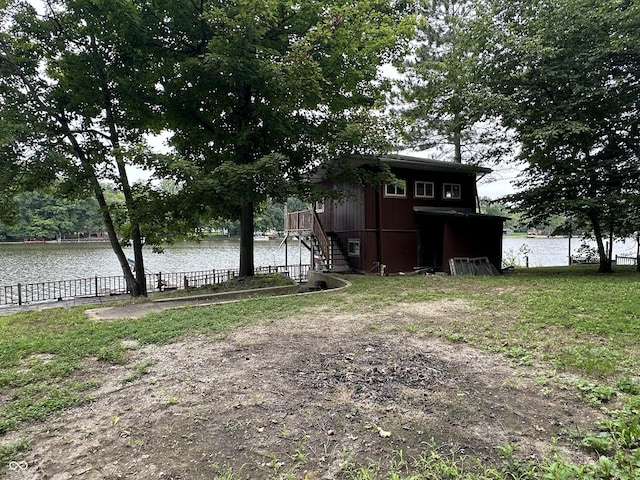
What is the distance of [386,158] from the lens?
1467 centimetres

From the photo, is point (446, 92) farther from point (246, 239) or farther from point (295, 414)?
point (295, 414)

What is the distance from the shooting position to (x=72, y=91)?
11367 mm

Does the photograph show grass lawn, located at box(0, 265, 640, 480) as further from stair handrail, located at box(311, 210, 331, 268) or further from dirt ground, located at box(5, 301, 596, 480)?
stair handrail, located at box(311, 210, 331, 268)

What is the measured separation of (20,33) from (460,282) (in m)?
15.4

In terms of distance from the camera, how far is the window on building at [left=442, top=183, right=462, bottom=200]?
1647cm

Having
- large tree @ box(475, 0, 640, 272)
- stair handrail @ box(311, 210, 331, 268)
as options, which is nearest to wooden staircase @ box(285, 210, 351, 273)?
stair handrail @ box(311, 210, 331, 268)

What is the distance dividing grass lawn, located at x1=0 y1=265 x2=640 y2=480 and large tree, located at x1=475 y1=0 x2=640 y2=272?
5253 mm

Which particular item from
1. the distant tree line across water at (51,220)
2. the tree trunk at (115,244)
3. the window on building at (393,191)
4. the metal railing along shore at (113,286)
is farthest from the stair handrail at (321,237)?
the distant tree line across water at (51,220)

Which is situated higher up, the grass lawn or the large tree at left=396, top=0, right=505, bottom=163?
the large tree at left=396, top=0, right=505, bottom=163

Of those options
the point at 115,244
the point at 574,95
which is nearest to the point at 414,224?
the point at 574,95

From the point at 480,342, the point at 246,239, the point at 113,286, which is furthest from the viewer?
the point at 113,286

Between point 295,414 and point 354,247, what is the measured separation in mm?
13242

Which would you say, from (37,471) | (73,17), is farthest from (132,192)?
(37,471)

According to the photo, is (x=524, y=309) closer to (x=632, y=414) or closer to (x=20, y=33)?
(x=632, y=414)
